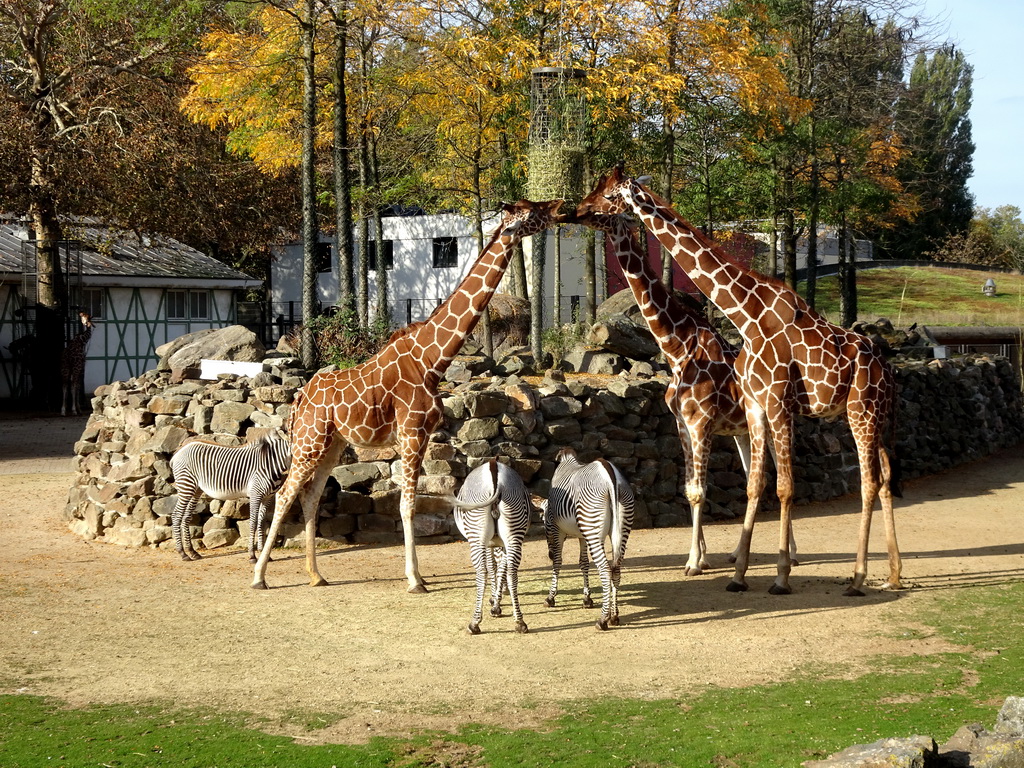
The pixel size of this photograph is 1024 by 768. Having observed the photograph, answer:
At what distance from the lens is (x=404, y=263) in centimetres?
4272

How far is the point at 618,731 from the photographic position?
6.58 metres

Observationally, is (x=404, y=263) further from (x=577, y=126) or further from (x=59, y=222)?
(x=577, y=126)

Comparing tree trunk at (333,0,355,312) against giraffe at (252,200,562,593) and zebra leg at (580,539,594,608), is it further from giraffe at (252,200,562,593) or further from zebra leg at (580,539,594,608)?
zebra leg at (580,539,594,608)

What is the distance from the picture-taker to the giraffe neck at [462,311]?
1027 cm

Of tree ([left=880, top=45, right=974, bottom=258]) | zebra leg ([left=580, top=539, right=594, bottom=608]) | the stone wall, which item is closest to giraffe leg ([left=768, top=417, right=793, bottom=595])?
zebra leg ([left=580, top=539, right=594, bottom=608])

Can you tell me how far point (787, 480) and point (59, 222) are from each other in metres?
24.4

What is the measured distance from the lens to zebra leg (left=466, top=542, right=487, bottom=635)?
9.00m

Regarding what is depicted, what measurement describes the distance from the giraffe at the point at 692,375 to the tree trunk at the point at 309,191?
21.7 ft

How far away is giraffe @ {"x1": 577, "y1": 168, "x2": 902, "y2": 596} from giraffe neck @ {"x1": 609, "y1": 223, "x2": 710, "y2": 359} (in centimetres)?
53

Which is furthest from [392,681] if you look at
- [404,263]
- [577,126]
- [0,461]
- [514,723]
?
[404,263]

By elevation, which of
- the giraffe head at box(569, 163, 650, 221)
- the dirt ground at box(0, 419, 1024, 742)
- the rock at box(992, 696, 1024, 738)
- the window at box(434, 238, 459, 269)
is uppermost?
the window at box(434, 238, 459, 269)

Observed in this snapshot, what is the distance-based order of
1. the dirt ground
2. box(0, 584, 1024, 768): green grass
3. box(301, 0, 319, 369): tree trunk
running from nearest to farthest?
1. box(0, 584, 1024, 768): green grass
2. the dirt ground
3. box(301, 0, 319, 369): tree trunk

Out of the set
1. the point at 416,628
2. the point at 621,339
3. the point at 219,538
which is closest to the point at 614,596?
the point at 416,628

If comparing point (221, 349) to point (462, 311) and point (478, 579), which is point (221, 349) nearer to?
point (462, 311)
